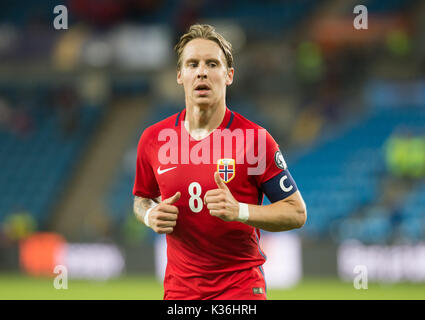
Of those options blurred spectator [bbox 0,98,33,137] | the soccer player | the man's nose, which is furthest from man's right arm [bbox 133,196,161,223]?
blurred spectator [bbox 0,98,33,137]

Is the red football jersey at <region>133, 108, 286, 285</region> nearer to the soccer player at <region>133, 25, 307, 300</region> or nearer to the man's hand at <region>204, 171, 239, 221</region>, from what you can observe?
the soccer player at <region>133, 25, 307, 300</region>

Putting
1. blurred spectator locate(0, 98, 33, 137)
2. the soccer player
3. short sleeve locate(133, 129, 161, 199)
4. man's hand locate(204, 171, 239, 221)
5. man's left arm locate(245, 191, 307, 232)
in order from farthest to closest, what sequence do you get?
blurred spectator locate(0, 98, 33, 137) → short sleeve locate(133, 129, 161, 199) → the soccer player → man's left arm locate(245, 191, 307, 232) → man's hand locate(204, 171, 239, 221)

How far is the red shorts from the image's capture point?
143 inches

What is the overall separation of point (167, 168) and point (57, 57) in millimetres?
18612

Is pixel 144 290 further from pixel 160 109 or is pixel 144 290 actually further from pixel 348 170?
pixel 160 109

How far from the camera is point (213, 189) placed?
141 inches

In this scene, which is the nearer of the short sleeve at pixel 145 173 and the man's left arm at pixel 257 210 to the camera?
the man's left arm at pixel 257 210

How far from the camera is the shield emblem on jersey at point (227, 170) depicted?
3695mm

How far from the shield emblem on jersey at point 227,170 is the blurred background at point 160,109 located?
10623 millimetres

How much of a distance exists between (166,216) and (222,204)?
325mm

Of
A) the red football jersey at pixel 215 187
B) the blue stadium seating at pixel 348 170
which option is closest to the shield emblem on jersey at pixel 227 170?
the red football jersey at pixel 215 187

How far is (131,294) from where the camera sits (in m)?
11.3

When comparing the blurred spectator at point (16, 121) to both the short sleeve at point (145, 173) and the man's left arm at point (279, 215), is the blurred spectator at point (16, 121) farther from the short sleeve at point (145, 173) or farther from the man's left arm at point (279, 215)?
the man's left arm at point (279, 215)

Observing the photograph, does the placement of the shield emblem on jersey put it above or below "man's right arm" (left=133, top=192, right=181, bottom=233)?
above
